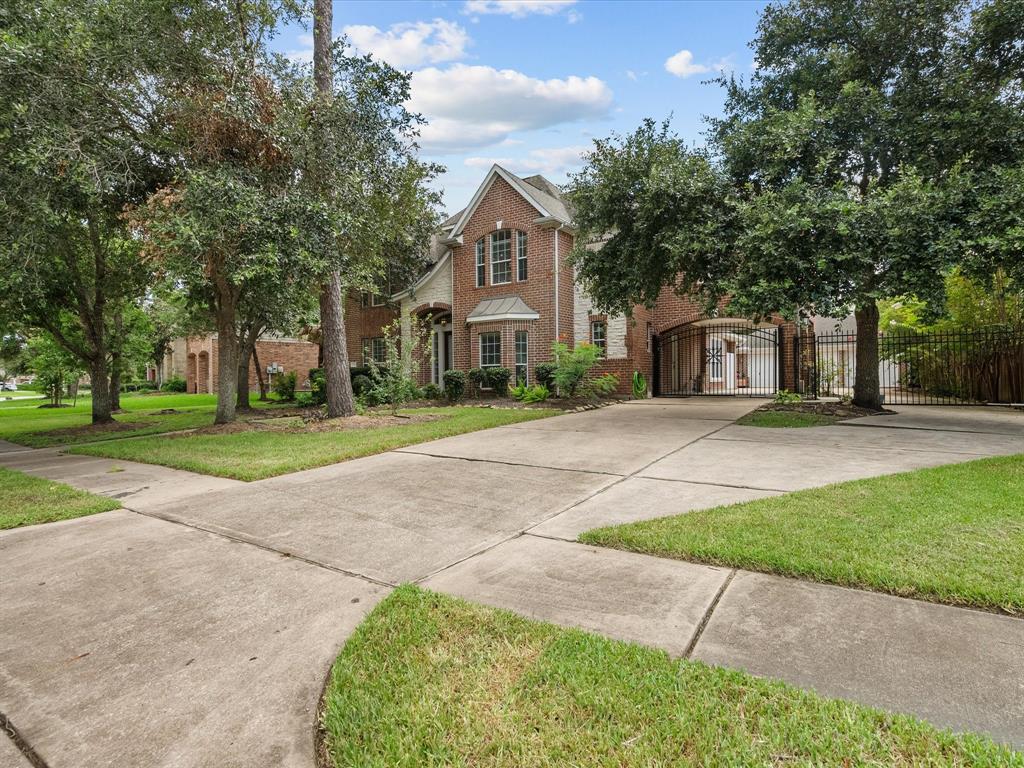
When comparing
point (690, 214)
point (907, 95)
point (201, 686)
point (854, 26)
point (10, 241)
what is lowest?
point (201, 686)

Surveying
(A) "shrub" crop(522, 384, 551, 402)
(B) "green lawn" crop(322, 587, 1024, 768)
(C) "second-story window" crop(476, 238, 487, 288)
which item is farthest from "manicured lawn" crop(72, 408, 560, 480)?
(C) "second-story window" crop(476, 238, 487, 288)

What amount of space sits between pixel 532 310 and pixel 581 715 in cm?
1558

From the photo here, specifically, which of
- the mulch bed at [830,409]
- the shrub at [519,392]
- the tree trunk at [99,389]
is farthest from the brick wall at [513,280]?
the tree trunk at [99,389]

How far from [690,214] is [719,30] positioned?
4.10 m

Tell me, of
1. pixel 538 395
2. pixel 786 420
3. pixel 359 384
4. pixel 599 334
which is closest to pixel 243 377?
pixel 359 384

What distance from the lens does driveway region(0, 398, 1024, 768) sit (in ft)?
6.57

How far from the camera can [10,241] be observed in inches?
308

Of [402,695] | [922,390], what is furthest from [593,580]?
[922,390]

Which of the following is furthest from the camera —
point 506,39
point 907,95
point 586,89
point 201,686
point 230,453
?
point 586,89

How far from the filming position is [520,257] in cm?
1756

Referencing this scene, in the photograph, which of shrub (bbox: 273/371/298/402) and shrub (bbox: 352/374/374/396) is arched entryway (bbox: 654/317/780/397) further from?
shrub (bbox: 273/371/298/402)

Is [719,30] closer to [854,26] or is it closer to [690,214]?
[854,26]

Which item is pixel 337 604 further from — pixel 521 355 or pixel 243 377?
pixel 243 377

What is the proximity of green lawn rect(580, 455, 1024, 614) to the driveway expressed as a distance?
16cm
